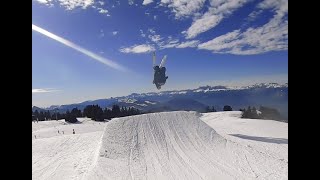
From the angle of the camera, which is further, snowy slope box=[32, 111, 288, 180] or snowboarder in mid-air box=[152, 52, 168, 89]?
snowboarder in mid-air box=[152, 52, 168, 89]

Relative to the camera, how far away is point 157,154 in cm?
2336

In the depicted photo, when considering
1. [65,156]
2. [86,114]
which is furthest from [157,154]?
[86,114]

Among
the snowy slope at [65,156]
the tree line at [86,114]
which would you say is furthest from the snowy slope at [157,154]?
the tree line at [86,114]

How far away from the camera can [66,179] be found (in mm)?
17125

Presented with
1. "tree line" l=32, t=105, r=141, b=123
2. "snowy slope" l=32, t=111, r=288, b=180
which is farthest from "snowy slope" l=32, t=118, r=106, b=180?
"tree line" l=32, t=105, r=141, b=123

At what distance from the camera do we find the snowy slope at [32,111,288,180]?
18703mm

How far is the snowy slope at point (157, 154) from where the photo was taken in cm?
1870

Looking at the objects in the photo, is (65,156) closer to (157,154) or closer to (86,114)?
(157,154)

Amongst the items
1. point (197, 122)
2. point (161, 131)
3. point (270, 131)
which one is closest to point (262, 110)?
point (270, 131)

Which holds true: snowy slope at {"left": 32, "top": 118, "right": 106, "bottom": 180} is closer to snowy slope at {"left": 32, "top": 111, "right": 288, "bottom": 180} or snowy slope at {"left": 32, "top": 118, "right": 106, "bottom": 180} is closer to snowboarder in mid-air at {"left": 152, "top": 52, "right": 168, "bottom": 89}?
snowy slope at {"left": 32, "top": 111, "right": 288, "bottom": 180}

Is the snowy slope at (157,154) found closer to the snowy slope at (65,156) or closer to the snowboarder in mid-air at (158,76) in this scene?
the snowy slope at (65,156)
